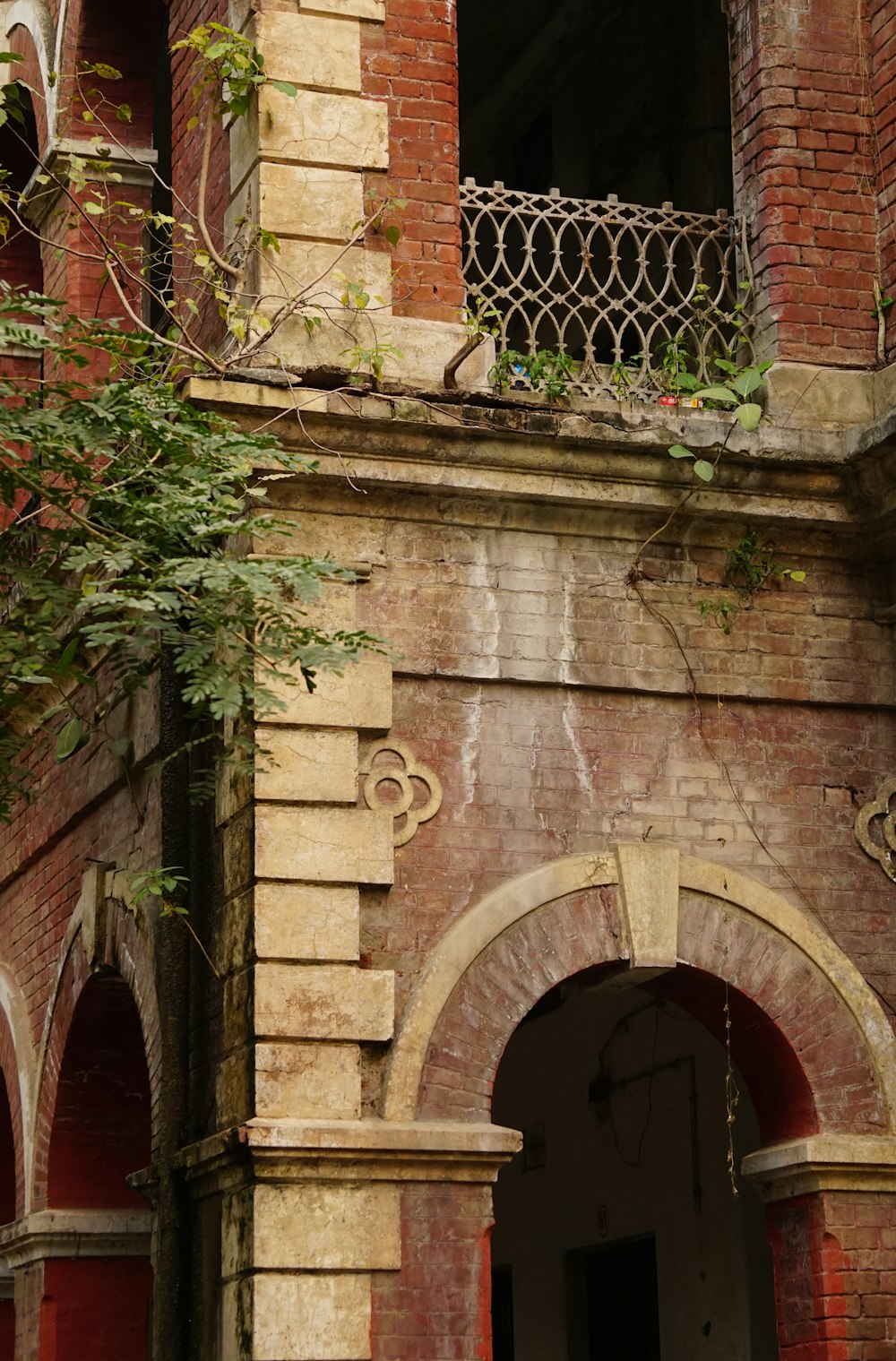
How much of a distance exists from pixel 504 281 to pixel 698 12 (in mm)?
2082

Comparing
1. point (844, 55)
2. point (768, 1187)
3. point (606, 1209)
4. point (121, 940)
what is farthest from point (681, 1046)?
point (844, 55)

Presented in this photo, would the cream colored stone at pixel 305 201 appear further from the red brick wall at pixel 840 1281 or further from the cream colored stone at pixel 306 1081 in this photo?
the red brick wall at pixel 840 1281

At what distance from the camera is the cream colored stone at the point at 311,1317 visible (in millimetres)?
7219

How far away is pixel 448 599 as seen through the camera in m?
8.34

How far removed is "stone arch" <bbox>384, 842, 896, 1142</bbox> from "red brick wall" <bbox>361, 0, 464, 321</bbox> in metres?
2.47

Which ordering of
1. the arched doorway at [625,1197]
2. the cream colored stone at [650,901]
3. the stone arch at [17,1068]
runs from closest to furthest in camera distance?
1. the cream colored stone at [650,901]
2. the arched doorway at [625,1197]
3. the stone arch at [17,1068]

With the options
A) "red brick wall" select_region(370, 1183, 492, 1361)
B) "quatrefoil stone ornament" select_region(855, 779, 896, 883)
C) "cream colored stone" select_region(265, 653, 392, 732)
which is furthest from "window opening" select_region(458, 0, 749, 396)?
"red brick wall" select_region(370, 1183, 492, 1361)

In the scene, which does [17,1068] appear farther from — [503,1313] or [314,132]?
[314,132]

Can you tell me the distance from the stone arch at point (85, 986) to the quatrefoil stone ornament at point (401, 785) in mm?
1275

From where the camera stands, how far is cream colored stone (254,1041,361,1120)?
743 centimetres

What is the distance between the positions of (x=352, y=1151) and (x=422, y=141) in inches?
166

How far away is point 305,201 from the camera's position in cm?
841

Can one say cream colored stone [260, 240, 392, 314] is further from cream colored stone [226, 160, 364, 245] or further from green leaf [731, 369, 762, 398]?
green leaf [731, 369, 762, 398]

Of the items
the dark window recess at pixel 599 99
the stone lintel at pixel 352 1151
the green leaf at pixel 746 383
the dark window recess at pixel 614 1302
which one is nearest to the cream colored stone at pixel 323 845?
the stone lintel at pixel 352 1151
